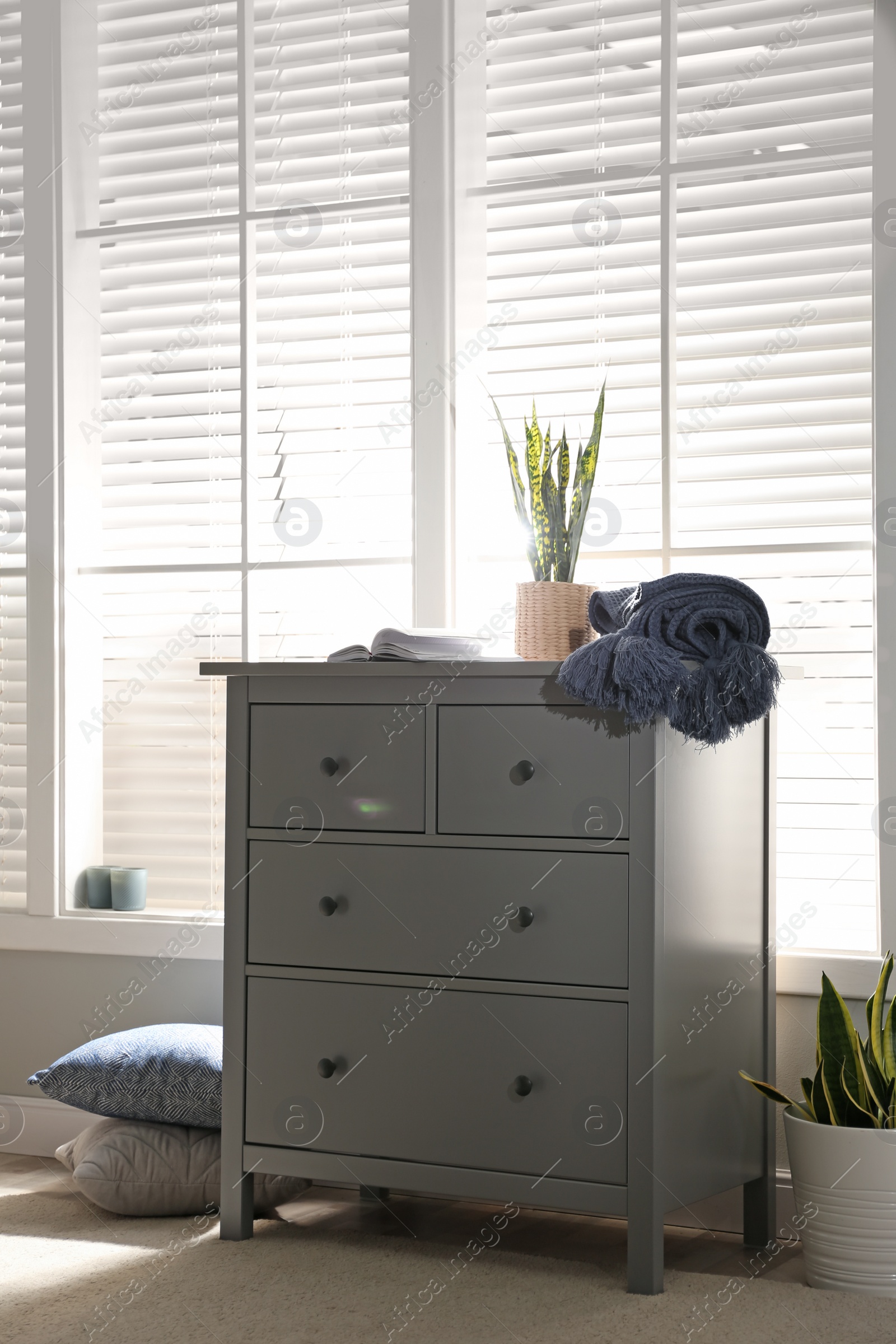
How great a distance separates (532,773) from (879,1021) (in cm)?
69

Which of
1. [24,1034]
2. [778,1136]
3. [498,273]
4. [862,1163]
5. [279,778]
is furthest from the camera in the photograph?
[24,1034]

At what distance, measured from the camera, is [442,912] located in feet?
6.60

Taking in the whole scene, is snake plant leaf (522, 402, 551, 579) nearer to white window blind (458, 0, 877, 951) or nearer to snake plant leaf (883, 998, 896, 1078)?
white window blind (458, 0, 877, 951)

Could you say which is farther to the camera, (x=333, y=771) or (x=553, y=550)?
(x=553, y=550)

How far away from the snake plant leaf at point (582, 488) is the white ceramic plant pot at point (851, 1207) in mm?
1033

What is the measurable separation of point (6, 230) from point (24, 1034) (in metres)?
1.88

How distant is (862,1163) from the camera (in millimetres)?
1922

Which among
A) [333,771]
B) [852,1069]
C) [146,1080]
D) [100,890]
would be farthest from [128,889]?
[852,1069]

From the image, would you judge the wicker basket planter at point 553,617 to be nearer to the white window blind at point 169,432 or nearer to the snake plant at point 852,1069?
the snake plant at point 852,1069

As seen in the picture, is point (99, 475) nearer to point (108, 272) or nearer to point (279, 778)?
point (108, 272)

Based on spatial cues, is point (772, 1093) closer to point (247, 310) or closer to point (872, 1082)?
point (872, 1082)

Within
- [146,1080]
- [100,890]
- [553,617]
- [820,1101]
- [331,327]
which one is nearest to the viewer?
[820,1101]

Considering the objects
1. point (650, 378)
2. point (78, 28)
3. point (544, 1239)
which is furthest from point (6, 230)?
point (544, 1239)

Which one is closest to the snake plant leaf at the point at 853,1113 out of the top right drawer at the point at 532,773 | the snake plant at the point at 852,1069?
the snake plant at the point at 852,1069
